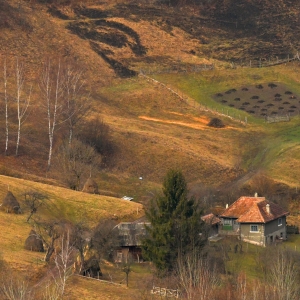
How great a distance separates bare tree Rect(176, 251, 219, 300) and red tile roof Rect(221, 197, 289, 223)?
23972 millimetres

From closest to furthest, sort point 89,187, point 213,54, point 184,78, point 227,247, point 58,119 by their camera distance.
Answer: point 227,247
point 89,187
point 58,119
point 184,78
point 213,54

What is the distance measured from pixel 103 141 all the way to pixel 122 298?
187 ft

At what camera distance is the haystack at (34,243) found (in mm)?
60838

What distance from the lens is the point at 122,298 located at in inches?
2095

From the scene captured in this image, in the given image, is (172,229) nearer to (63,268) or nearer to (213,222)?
(63,268)

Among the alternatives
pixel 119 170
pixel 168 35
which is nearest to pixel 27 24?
pixel 168 35

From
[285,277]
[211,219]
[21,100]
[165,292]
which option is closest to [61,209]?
[211,219]

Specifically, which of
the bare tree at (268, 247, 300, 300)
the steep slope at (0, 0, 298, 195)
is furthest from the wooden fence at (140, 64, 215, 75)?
the bare tree at (268, 247, 300, 300)

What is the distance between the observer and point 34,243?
200ft

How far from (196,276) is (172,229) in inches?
391

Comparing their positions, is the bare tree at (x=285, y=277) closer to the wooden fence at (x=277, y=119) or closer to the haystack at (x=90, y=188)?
the haystack at (x=90, y=188)

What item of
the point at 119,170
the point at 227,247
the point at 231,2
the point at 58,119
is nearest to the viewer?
the point at 227,247

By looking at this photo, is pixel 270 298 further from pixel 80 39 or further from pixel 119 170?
pixel 80 39

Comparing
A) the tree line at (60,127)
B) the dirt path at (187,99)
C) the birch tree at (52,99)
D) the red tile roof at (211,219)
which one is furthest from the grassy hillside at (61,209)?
the dirt path at (187,99)
